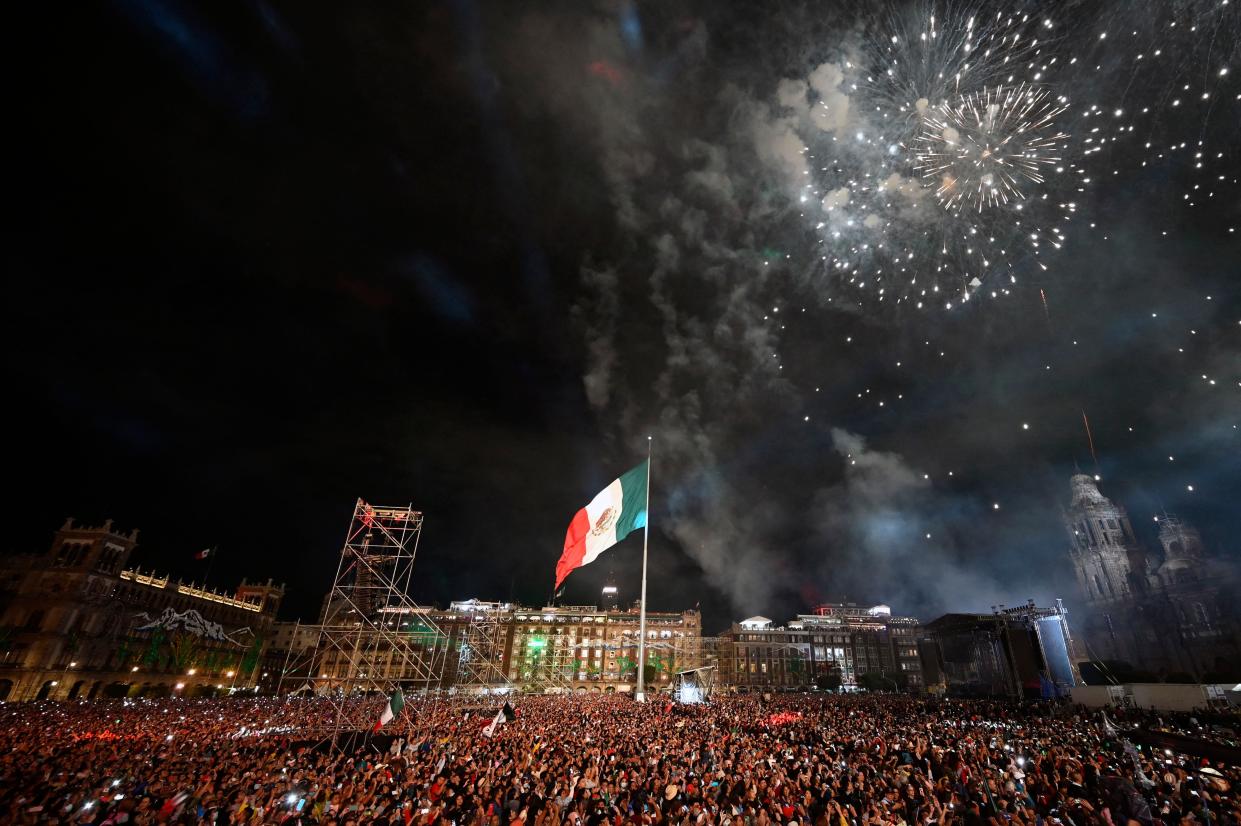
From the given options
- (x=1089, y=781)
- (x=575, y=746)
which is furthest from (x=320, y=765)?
(x=1089, y=781)

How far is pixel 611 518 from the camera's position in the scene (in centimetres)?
2716

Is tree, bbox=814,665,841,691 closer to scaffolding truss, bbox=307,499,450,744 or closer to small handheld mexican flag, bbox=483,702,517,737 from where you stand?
scaffolding truss, bbox=307,499,450,744

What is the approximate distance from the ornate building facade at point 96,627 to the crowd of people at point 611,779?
4539 centimetres

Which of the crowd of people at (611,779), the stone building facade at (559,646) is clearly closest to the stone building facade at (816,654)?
the stone building facade at (559,646)

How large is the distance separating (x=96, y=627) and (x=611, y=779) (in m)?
72.6

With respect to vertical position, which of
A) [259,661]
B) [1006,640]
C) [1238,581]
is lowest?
[259,661]

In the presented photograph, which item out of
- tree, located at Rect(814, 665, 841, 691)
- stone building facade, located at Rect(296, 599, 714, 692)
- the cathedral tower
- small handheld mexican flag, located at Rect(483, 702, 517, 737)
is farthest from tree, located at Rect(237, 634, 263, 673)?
the cathedral tower

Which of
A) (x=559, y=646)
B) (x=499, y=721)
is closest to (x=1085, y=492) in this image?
(x=559, y=646)

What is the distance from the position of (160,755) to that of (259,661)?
3478 inches

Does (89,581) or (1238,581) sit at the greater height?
(1238,581)

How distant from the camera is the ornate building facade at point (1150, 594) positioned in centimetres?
6125

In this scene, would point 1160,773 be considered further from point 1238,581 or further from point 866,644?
point 866,644

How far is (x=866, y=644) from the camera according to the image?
10156cm

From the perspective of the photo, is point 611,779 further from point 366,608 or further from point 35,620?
point 35,620
